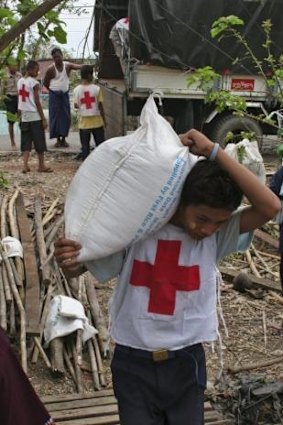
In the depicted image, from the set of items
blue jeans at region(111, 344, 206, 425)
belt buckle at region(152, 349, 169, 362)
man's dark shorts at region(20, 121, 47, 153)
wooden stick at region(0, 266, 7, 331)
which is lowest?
wooden stick at region(0, 266, 7, 331)

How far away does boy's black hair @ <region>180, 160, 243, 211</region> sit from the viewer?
187cm

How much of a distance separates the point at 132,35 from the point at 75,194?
714 cm

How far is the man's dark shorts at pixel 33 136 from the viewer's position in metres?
8.94

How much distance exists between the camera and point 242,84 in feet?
30.7

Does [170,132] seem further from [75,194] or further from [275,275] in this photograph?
[275,275]

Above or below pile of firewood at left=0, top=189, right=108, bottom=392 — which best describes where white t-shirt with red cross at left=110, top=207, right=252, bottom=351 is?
above

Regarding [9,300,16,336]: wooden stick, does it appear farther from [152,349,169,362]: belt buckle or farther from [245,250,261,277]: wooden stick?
[245,250,261,277]: wooden stick

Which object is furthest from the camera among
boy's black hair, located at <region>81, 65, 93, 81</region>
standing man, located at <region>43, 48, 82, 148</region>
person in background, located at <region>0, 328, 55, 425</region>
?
standing man, located at <region>43, 48, 82, 148</region>

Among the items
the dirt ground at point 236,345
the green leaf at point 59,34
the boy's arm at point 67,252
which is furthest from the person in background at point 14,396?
the green leaf at point 59,34

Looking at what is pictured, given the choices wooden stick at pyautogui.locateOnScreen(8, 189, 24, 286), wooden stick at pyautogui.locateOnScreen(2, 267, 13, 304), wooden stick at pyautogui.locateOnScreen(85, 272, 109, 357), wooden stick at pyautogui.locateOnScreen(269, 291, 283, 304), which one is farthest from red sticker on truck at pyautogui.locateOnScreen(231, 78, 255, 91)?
wooden stick at pyautogui.locateOnScreen(2, 267, 13, 304)

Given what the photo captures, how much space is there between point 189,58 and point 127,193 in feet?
24.8

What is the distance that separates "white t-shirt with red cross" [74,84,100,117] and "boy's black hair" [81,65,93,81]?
0.41 ft

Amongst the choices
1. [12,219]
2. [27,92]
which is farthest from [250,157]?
[27,92]

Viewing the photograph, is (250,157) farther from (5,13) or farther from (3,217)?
(3,217)
